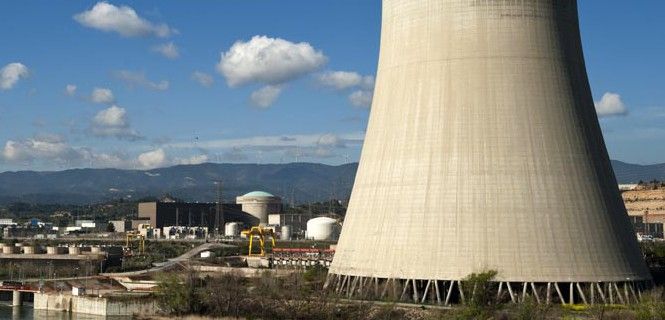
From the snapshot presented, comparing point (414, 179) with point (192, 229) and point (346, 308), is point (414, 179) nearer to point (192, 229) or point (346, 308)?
point (346, 308)

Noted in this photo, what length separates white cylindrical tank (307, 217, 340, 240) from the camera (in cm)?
9125

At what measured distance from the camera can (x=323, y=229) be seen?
302 ft

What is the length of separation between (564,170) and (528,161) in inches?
43.0

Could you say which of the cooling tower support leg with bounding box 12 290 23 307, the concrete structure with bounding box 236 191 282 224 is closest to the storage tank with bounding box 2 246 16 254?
the cooling tower support leg with bounding box 12 290 23 307

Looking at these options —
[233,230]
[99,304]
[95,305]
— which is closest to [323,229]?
[233,230]

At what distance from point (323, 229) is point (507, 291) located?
6654 centimetres

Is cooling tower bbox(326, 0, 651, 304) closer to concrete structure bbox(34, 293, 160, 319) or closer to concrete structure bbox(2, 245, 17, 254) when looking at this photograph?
concrete structure bbox(34, 293, 160, 319)

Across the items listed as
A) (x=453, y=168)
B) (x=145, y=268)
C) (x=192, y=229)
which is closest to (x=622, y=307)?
(x=453, y=168)

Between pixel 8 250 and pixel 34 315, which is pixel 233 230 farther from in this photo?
pixel 34 315

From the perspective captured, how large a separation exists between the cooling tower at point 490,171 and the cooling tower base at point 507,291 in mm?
47

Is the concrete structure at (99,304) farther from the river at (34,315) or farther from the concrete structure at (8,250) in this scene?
the concrete structure at (8,250)

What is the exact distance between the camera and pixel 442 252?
84.7ft

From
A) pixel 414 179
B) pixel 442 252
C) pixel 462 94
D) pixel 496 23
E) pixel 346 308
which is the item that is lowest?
pixel 346 308

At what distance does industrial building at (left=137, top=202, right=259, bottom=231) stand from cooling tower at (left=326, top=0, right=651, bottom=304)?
90.2m
